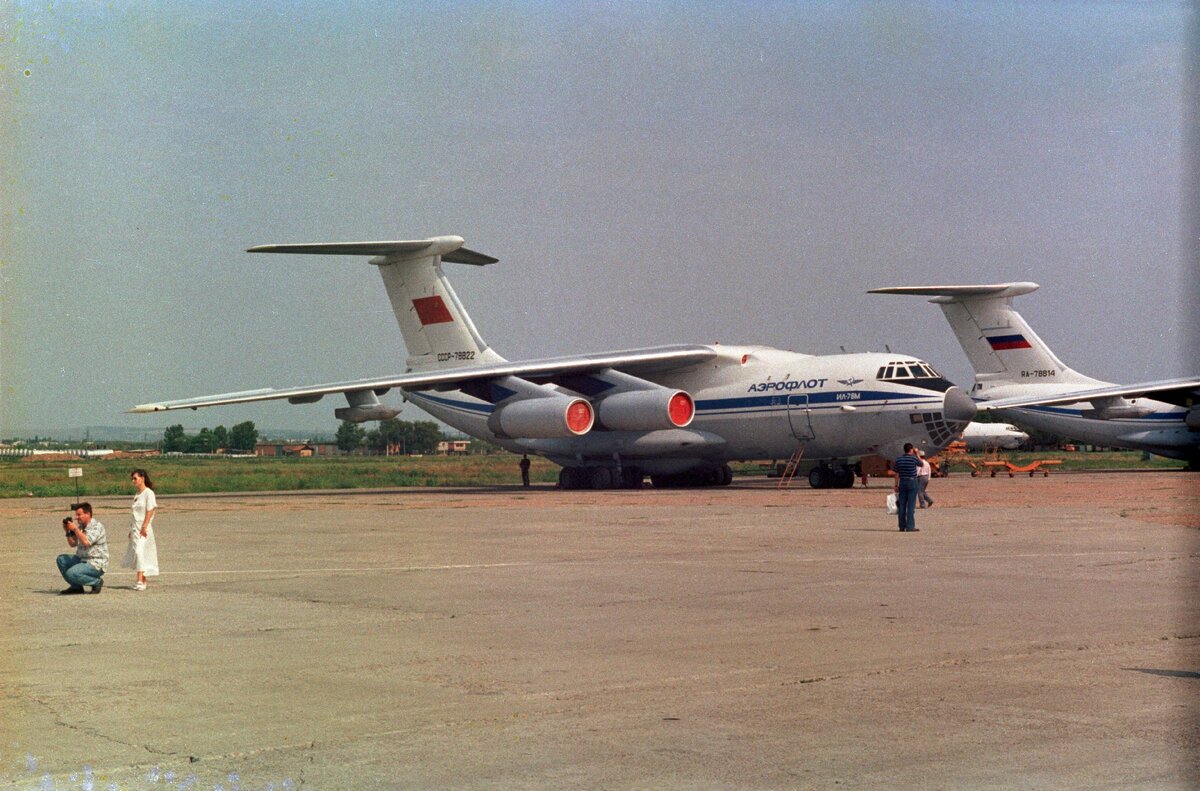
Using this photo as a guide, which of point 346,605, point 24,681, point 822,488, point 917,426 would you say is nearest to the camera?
point 24,681

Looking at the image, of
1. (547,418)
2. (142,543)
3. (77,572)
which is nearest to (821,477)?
(547,418)

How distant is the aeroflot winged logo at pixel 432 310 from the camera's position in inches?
1476

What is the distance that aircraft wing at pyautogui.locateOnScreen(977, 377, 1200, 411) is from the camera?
1527 inches

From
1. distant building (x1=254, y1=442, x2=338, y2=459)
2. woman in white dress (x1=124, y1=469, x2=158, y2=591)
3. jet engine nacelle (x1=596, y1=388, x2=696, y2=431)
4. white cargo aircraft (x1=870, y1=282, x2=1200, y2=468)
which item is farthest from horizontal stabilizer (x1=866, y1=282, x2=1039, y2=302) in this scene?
distant building (x1=254, y1=442, x2=338, y2=459)

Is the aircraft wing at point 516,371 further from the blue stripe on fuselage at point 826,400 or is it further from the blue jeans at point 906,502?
the blue jeans at point 906,502

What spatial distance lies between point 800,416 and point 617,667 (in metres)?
24.8

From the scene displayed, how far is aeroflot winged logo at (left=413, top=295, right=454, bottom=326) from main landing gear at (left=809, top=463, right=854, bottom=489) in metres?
10.6

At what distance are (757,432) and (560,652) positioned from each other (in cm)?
2497

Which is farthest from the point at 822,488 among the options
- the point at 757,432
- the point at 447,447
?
the point at 447,447

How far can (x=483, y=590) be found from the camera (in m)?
12.2

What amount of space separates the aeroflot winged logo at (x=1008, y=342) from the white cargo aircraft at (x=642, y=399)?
15.8 metres

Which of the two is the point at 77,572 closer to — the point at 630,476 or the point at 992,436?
the point at 630,476

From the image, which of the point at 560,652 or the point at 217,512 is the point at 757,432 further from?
the point at 560,652

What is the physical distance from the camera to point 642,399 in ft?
107
